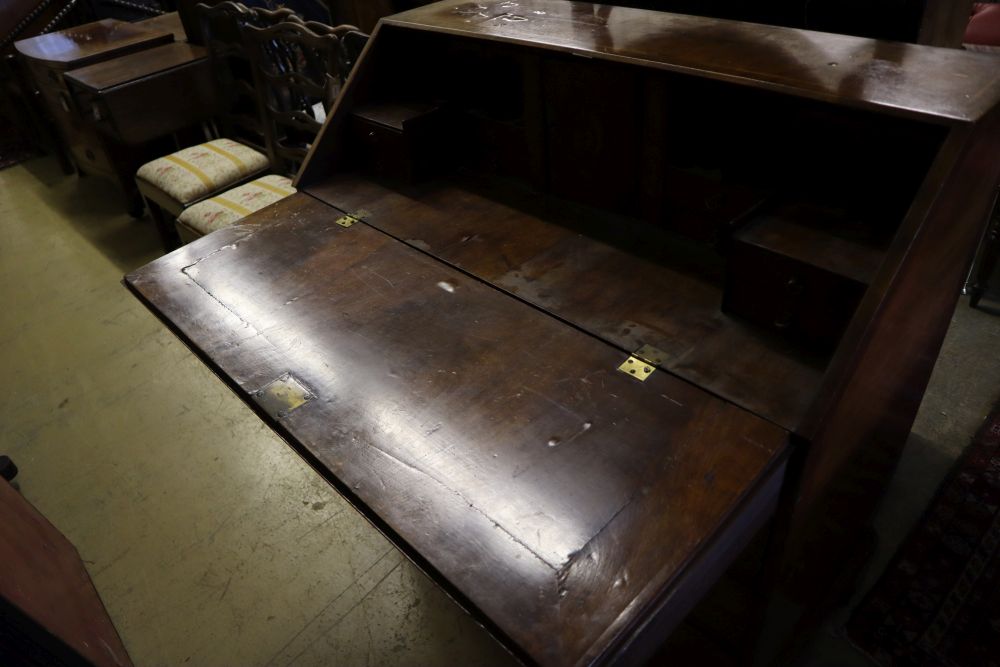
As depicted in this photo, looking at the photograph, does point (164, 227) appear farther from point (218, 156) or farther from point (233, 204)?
point (233, 204)

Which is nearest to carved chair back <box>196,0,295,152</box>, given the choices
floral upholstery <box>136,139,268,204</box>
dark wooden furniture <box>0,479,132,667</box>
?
floral upholstery <box>136,139,268,204</box>

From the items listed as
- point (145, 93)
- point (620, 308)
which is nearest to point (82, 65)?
point (145, 93)

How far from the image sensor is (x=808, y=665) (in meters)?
1.59

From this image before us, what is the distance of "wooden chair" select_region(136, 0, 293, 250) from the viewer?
9.16ft

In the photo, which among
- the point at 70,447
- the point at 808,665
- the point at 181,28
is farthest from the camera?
the point at 181,28

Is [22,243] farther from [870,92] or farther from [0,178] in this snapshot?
[870,92]

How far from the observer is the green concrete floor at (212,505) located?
1.76m

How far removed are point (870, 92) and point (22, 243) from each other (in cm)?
408

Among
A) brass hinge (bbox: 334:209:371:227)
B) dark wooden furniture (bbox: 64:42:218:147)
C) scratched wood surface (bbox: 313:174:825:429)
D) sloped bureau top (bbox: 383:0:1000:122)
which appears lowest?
dark wooden furniture (bbox: 64:42:218:147)

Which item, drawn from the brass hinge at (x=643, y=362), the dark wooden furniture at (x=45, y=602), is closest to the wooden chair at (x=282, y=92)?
the dark wooden furniture at (x=45, y=602)

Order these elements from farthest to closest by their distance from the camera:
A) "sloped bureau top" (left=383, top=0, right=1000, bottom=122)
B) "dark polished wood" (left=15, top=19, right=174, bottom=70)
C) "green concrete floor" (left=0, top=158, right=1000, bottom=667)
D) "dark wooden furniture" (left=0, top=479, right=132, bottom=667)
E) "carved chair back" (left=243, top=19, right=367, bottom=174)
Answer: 1. "dark polished wood" (left=15, top=19, right=174, bottom=70)
2. "carved chair back" (left=243, top=19, right=367, bottom=174)
3. "green concrete floor" (left=0, top=158, right=1000, bottom=667)
4. "dark wooden furniture" (left=0, top=479, right=132, bottom=667)
5. "sloped bureau top" (left=383, top=0, right=1000, bottom=122)

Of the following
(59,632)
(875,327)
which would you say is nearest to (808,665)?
(875,327)

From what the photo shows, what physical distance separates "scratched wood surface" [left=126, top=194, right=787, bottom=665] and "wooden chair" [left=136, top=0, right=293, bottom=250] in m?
1.43

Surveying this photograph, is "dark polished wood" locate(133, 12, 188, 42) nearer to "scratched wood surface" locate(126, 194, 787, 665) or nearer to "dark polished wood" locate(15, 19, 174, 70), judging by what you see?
"dark polished wood" locate(15, 19, 174, 70)
